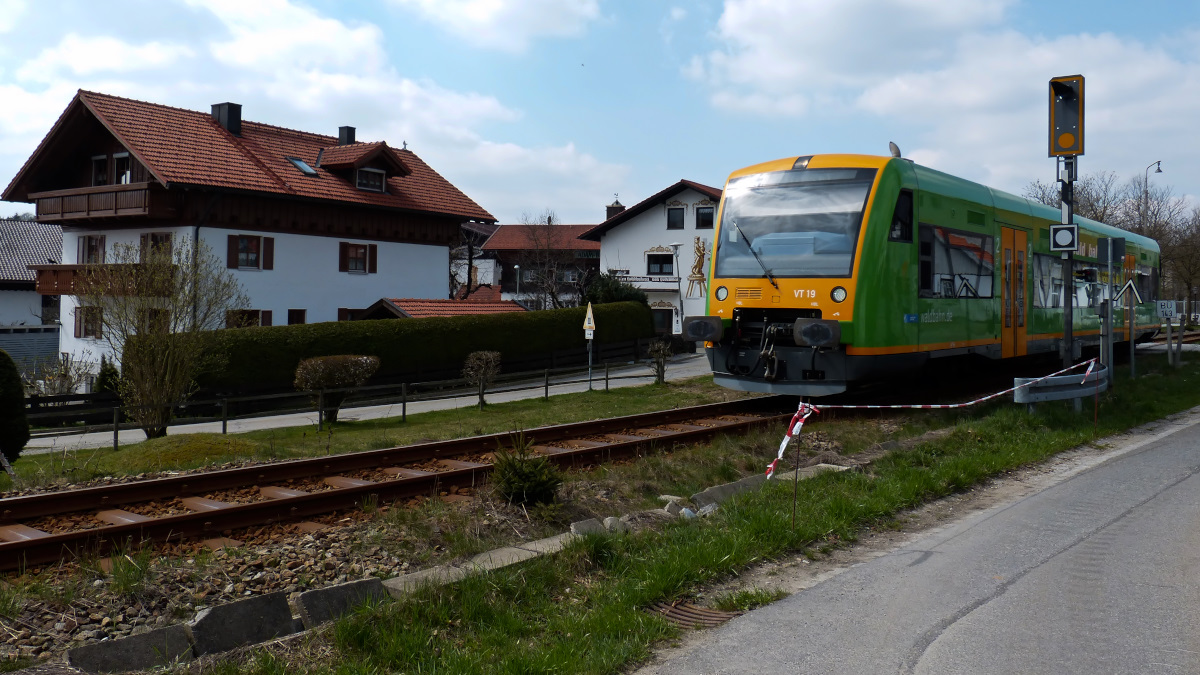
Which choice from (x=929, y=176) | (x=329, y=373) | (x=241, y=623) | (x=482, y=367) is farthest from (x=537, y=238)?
(x=241, y=623)

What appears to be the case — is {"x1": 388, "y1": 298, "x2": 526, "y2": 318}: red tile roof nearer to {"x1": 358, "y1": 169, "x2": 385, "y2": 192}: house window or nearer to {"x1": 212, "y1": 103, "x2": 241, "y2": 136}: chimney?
{"x1": 358, "y1": 169, "x2": 385, "y2": 192}: house window

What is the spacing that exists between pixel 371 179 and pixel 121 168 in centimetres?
924

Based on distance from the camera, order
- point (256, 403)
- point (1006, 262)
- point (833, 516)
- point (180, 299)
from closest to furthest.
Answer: point (833, 516) → point (1006, 262) → point (180, 299) → point (256, 403)

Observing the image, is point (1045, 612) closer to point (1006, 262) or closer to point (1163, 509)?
point (1163, 509)

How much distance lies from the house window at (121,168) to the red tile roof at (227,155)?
191 centimetres

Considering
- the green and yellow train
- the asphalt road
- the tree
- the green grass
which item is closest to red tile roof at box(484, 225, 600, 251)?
the tree

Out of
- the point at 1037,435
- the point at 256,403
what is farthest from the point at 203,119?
the point at 1037,435

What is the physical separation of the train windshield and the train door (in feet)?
16.4

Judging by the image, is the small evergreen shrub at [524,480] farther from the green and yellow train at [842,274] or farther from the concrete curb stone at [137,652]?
the green and yellow train at [842,274]

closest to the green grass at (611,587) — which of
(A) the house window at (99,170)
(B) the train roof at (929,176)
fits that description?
(B) the train roof at (929,176)

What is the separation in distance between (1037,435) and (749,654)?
877 centimetres

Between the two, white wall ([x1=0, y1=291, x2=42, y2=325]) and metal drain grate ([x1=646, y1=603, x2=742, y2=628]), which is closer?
metal drain grate ([x1=646, y1=603, x2=742, y2=628])

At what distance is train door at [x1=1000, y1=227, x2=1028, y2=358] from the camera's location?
1708 cm

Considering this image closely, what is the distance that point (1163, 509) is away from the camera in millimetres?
8211
